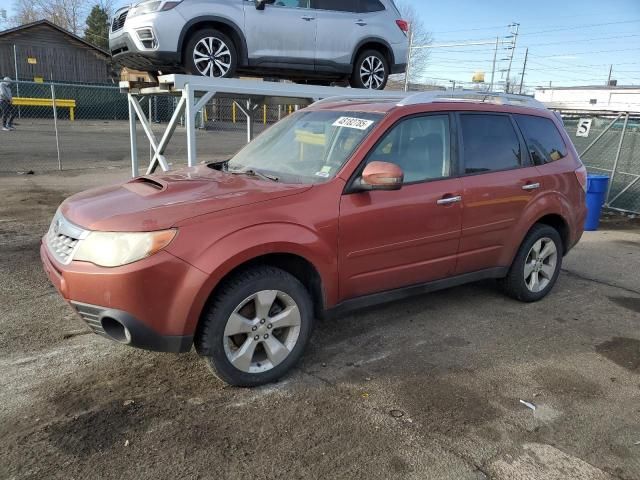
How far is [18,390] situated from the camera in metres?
3.25

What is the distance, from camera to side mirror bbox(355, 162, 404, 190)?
3.47 meters

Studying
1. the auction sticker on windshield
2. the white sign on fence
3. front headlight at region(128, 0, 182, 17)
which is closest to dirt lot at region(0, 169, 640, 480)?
the auction sticker on windshield

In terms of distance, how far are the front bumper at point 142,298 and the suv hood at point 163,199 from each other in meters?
0.24

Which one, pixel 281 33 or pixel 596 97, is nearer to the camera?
pixel 281 33

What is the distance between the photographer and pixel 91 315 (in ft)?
9.85

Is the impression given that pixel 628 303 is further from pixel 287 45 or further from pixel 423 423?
pixel 287 45

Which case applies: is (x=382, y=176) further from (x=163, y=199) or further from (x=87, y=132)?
(x=87, y=132)

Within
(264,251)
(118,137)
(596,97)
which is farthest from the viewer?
(596,97)

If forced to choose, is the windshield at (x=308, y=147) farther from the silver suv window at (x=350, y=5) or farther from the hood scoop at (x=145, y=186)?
the silver suv window at (x=350, y=5)

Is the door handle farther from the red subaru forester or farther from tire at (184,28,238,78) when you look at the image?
tire at (184,28,238,78)

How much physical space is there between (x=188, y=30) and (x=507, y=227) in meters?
4.71

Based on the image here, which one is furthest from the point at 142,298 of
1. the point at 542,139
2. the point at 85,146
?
the point at 85,146

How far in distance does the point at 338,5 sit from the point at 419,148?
4737 mm

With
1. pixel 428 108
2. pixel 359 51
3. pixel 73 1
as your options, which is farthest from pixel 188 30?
pixel 73 1
